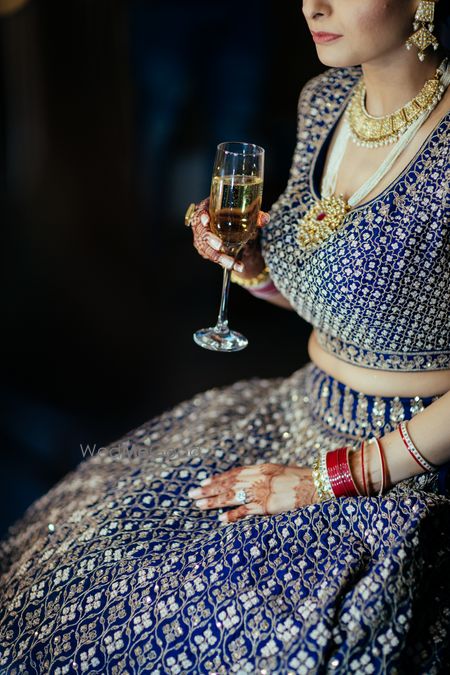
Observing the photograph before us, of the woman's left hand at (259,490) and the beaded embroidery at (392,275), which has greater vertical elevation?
the beaded embroidery at (392,275)

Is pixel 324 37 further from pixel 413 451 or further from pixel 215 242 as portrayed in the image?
pixel 413 451

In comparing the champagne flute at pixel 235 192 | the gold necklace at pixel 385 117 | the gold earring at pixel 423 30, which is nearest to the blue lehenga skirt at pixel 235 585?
the champagne flute at pixel 235 192

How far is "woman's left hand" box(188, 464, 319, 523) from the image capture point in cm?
129

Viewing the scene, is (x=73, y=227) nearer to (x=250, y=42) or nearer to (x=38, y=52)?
(x=38, y=52)

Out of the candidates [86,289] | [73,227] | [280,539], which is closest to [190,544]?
[280,539]

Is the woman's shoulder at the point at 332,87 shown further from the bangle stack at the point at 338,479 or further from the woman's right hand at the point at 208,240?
the bangle stack at the point at 338,479

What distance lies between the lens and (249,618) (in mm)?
1081

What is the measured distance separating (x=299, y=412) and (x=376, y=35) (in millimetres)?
698

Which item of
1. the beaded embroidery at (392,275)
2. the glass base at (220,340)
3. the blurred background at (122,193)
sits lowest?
the blurred background at (122,193)

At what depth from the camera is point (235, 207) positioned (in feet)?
4.30

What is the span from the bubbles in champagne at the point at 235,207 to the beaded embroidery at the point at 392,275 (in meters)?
0.15

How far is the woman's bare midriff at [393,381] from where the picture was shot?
1388 mm

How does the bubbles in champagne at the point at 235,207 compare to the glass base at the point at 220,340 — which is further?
the glass base at the point at 220,340

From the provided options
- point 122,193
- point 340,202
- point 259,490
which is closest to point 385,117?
point 340,202
